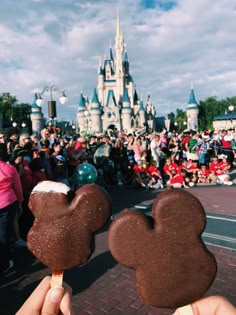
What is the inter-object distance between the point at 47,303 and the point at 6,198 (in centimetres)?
265

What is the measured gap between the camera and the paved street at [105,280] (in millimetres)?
3381

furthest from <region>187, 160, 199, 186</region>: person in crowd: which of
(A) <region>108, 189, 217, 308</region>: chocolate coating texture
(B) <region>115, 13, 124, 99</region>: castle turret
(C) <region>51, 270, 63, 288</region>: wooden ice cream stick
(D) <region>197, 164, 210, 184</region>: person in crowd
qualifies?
(B) <region>115, 13, 124, 99</region>: castle turret

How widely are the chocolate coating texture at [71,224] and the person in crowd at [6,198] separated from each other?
225 cm

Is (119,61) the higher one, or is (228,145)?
(119,61)

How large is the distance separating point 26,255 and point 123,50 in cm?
8863

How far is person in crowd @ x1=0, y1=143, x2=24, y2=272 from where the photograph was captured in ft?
12.3

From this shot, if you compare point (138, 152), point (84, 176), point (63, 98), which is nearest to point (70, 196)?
point (84, 176)

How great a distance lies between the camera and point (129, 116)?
73.6m

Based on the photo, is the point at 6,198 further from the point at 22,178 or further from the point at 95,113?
the point at 95,113

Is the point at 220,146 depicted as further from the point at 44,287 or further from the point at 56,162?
the point at 44,287

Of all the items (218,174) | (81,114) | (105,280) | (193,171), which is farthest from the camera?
(81,114)

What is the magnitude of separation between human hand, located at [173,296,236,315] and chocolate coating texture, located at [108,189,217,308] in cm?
11

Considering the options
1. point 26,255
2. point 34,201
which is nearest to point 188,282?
point 34,201

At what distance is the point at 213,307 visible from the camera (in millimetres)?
1411
